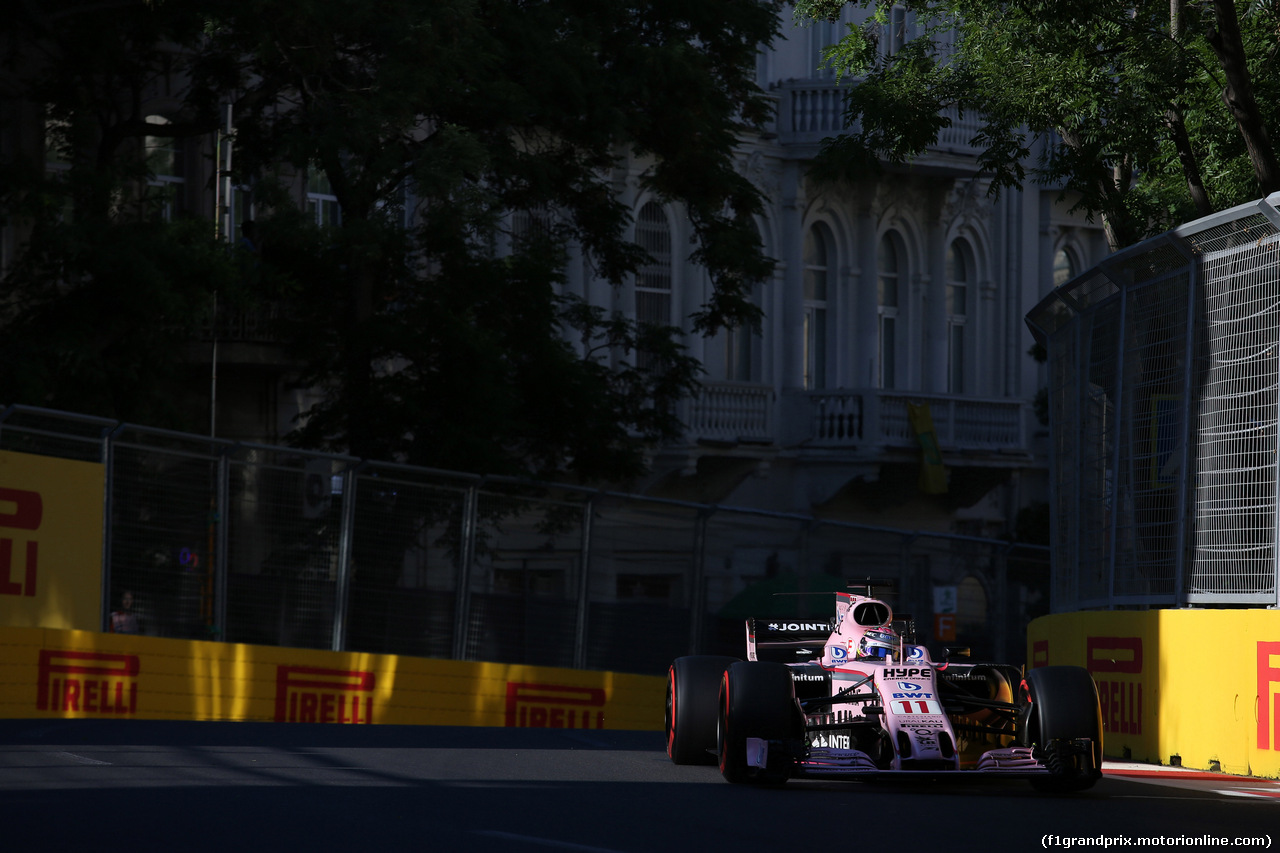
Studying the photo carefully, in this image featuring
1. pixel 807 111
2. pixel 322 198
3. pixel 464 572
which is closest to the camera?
pixel 464 572

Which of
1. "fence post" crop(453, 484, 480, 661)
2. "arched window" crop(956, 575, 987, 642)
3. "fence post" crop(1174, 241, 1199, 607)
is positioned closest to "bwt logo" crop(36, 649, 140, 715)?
"fence post" crop(453, 484, 480, 661)

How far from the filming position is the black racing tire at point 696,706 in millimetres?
→ 11203

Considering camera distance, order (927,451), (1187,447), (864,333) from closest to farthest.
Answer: (1187,447) < (927,451) < (864,333)

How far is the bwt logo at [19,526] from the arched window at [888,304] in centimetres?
2083

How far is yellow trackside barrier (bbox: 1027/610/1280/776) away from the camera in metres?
10.8

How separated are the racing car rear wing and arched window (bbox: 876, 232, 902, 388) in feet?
70.8

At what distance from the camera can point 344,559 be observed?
16.7 meters

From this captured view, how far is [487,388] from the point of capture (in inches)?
771

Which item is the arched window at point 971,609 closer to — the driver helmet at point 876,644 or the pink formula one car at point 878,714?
the pink formula one car at point 878,714

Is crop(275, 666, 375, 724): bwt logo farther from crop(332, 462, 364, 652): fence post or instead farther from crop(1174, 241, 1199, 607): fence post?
crop(1174, 241, 1199, 607): fence post

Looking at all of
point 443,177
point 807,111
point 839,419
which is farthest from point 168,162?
point 839,419

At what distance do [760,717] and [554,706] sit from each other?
27.6 feet

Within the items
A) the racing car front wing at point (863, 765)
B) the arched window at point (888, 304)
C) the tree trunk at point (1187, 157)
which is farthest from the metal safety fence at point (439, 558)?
the arched window at point (888, 304)

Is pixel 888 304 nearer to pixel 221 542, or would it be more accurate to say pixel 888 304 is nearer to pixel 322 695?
pixel 322 695
